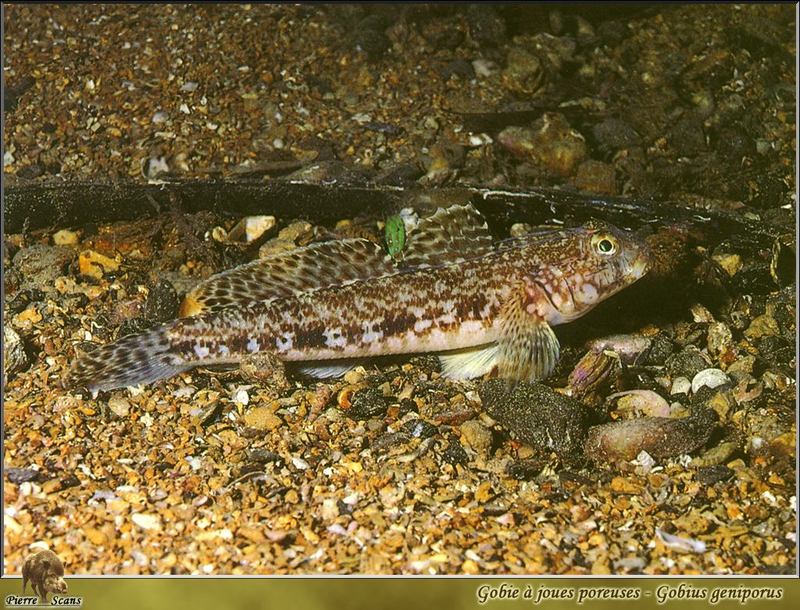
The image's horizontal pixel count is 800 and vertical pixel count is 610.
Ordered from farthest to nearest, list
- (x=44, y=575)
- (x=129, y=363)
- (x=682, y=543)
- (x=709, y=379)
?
(x=709, y=379) → (x=129, y=363) → (x=682, y=543) → (x=44, y=575)

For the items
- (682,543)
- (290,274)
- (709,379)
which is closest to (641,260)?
(709,379)

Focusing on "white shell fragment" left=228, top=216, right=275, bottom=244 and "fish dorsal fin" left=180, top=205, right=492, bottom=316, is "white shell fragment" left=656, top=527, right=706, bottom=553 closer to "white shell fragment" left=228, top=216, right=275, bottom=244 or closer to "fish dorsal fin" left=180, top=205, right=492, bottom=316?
"fish dorsal fin" left=180, top=205, right=492, bottom=316

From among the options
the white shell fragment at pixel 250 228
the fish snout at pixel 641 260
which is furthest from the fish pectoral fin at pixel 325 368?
the fish snout at pixel 641 260

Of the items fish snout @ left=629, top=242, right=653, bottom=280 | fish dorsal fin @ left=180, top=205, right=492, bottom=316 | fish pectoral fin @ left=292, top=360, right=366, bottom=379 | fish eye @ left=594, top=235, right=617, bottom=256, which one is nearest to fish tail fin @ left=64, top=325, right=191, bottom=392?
fish dorsal fin @ left=180, top=205, right=492, bottom=316

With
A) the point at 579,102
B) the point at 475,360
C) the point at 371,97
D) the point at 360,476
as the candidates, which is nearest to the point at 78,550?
the point at 360,476

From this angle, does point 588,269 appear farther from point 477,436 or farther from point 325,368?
point 325,368
